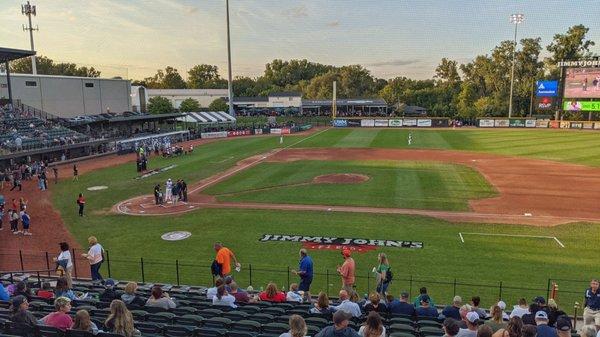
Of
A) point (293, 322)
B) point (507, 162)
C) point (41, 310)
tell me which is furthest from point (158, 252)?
point (507, 162)

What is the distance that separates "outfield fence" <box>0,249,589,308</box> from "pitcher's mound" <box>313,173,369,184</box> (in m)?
17.9

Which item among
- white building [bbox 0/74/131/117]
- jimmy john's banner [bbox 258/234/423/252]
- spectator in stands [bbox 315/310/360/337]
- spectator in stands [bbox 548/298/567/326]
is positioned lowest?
jimmy john's banner [bbox 258/234/423/252]

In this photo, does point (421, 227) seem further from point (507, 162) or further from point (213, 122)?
point (213, 122)

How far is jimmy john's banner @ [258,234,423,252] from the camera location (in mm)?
20641

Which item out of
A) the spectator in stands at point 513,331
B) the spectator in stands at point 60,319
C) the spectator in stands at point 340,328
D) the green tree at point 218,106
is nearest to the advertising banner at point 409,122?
the green tree at point 218,106

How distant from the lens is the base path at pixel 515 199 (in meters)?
25.8

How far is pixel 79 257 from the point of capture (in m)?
19.7

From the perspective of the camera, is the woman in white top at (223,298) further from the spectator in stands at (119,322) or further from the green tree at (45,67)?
the green tree at (45,67)

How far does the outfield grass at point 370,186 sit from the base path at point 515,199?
112cm

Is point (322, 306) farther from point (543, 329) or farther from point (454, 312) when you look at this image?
point (543, 329)

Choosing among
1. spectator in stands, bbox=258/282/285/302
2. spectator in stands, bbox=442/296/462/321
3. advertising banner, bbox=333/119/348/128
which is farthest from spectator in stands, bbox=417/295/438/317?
advertising banner, bbox=333/119/348/128

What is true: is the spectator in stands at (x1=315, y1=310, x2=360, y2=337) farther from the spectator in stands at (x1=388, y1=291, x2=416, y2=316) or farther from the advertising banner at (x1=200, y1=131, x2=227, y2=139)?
the advertising banner at (x1=200, y1=131, x2=227, y2=139)

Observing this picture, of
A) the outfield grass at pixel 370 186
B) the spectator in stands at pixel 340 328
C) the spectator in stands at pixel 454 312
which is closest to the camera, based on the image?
the spectator in stands at pixel 340 328

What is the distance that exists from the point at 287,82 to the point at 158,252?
168955mm
